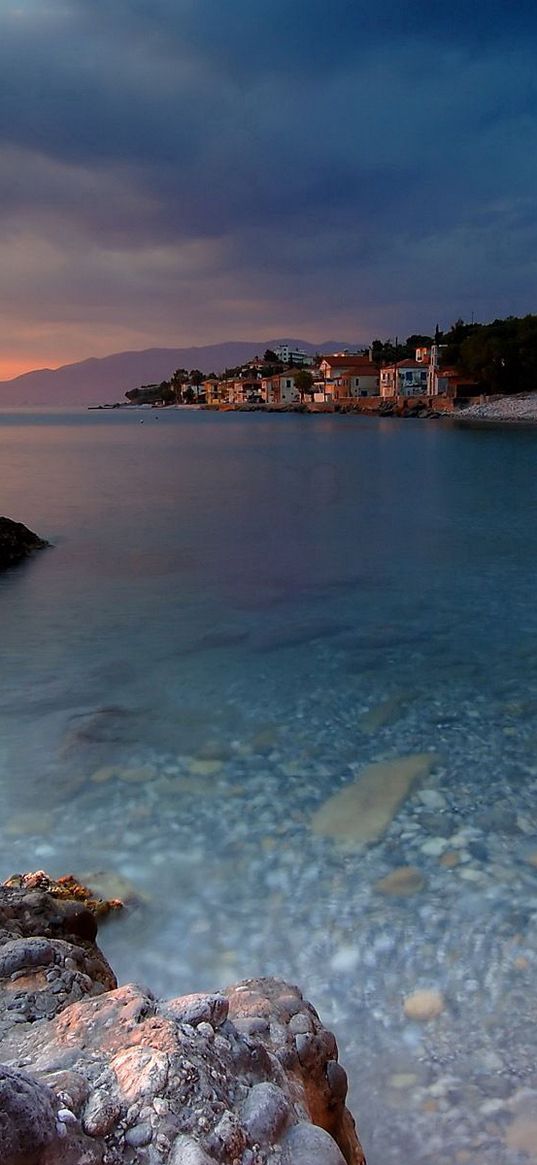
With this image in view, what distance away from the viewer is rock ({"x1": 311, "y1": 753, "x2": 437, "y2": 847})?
178 inches

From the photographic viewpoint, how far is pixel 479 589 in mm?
11148

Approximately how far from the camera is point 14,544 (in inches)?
551

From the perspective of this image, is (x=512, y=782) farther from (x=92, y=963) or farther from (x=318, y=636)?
(x=318, y=636)

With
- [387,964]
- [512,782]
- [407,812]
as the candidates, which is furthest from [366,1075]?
[512,782]

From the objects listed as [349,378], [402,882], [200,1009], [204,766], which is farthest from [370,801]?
[349,378]

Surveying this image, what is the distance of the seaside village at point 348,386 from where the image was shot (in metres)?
93.1

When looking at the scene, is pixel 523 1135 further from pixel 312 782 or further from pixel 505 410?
pixel 505 410

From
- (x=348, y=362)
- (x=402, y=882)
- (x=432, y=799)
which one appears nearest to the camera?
(x=402, y=882)

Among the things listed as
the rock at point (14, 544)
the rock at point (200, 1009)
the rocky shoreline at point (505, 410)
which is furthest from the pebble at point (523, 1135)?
the rocky shoreline at point (505, 410)

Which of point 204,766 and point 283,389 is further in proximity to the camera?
point 283,389

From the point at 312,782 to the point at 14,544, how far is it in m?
10.1

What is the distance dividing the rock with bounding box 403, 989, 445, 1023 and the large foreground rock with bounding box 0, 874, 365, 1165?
991mm

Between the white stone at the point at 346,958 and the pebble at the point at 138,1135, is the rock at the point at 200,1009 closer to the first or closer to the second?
the pebble at the point at 138,1135

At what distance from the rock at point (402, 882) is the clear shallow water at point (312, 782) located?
40mm
